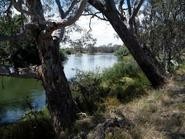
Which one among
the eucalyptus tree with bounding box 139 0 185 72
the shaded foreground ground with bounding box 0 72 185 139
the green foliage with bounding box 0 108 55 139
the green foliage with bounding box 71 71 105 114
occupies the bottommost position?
the green foliage with bounding box 0 108 55 139

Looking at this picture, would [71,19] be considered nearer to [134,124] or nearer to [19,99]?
[134,124]

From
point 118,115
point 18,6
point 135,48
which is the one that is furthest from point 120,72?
point 18,6

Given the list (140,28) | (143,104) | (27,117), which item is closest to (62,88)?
(143,104)

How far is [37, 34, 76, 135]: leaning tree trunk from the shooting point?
32.7 ft

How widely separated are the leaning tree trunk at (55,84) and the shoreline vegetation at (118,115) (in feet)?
1.27

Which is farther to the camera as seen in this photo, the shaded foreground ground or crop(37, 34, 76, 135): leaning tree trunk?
crop(37, 34, 76, 135): leaning tree trunk

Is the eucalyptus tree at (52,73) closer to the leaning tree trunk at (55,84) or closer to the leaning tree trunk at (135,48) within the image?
the leaning tree trunk at (55,84)

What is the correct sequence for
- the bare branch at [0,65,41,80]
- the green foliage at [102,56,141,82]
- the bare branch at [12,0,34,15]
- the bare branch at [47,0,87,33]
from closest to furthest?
the bare branch at [12,0,34,15]
the bare branch at [47,0,87,33]
the bare branch at [0,65,41,80]
the green foliage at [102,56,141,82]

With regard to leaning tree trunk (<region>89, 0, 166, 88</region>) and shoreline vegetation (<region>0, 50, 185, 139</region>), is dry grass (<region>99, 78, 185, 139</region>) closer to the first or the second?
shoreline vegetation (<region>0, 50, 185, 139</region>)

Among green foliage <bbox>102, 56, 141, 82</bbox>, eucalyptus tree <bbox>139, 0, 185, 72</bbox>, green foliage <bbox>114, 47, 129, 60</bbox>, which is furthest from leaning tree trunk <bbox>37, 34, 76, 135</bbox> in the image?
green foliage <bbox>114, 47, 129, 60</bbox>

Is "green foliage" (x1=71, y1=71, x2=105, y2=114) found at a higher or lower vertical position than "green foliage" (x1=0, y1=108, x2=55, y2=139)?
higher

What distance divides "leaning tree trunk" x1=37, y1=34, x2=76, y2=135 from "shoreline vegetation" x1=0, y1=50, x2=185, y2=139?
15.2 inches

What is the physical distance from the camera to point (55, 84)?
10.0 meters

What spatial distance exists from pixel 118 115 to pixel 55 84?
6.23 feet
